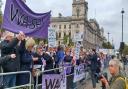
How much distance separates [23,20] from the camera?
10531mm

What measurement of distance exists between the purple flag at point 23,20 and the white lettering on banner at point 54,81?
133 cm

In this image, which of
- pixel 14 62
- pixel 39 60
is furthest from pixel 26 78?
pixel 39 60

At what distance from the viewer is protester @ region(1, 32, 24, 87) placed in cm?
901

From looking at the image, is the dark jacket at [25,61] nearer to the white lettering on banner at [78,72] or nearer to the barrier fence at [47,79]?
the barrier fence at [47,79]

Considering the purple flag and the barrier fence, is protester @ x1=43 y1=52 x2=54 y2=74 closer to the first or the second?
the barrier fence

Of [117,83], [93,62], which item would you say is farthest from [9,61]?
[93,62]

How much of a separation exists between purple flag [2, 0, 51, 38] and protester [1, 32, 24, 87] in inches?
11.9

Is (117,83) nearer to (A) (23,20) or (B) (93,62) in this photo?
(A) (23,20)

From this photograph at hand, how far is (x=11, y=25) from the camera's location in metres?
9.66

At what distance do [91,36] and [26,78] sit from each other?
183841 mm

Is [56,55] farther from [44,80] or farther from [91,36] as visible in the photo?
[91,36]

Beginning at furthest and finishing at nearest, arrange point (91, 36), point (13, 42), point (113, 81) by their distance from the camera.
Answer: point (91, 36) < point (13, 42) < point (113, 81)

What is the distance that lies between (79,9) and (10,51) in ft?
561

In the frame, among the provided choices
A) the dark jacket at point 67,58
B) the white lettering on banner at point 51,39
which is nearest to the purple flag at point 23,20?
the white lettering on banner at point 51,39
